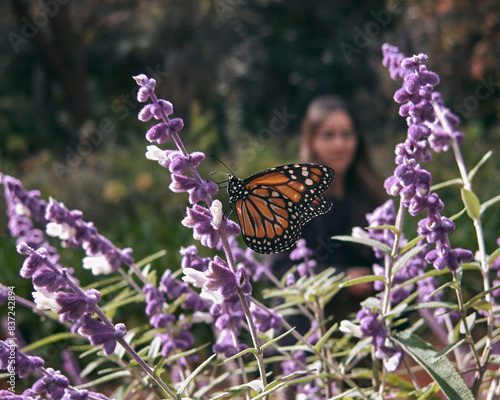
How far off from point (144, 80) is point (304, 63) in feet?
41.0

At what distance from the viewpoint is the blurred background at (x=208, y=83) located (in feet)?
27.9

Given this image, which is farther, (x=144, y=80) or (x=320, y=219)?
(x=320, y=219)

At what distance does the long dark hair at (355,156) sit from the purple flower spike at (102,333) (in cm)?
343

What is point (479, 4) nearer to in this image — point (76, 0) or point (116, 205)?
point (116, 205)

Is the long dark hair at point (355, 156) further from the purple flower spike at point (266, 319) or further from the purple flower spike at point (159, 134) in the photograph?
the purple flower spike at point (159, 134)

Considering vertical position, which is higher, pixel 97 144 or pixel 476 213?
pixel 97 144

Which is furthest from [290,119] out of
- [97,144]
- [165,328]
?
[165,328]

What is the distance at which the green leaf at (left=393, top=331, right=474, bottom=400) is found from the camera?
1019 mm

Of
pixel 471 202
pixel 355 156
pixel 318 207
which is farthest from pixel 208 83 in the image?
pixel 471 202

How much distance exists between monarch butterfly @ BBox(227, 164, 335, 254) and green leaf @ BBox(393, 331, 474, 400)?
536 millimetres

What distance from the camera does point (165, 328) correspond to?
1455 mm

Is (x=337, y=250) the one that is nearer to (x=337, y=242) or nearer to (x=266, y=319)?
(x=337, y=242)

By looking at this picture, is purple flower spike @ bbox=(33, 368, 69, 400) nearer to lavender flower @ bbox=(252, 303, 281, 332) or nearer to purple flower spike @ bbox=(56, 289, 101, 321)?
purple flower spike @ bbox=(56, 289, 101, 321)

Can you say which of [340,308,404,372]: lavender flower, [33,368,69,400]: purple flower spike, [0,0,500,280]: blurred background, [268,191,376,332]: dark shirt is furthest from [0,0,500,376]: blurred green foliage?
[33,368,69,400]: purple flower spike
